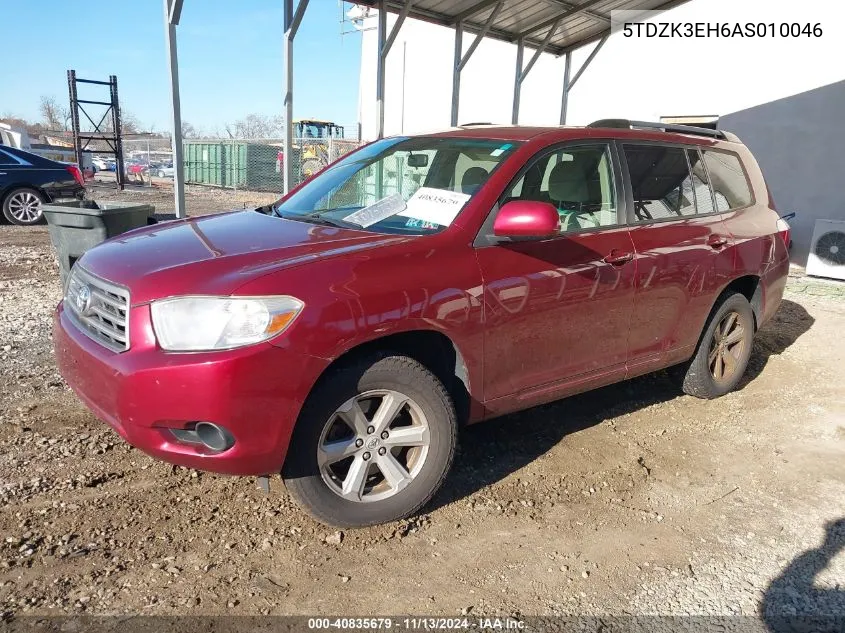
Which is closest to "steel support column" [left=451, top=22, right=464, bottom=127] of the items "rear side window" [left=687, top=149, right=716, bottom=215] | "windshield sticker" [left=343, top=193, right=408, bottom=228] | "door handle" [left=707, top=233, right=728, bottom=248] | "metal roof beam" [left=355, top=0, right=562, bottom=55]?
"metal roof beam" [left=355, top=0, right=562, bottom=55]

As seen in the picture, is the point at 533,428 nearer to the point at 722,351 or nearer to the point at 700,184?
the point at 722,351

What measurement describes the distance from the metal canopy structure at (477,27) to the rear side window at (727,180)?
5752mm

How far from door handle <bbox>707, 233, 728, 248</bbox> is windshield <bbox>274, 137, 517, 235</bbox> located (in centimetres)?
161

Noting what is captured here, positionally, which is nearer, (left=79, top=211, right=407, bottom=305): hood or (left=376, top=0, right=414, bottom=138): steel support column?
(left=79, top=211, right=407, bottom=305): hood

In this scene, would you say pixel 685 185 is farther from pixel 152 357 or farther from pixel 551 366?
pixel 152 357

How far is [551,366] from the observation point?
337cm

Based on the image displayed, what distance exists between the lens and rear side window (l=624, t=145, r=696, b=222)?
386 cm

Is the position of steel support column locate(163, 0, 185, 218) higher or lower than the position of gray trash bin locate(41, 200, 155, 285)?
higher

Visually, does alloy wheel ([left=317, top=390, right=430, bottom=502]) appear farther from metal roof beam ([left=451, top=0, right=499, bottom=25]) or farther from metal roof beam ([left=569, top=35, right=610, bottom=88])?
metal roof beam ([left=569, top=35, right=610, bottom=88])

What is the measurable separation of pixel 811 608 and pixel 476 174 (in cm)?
243

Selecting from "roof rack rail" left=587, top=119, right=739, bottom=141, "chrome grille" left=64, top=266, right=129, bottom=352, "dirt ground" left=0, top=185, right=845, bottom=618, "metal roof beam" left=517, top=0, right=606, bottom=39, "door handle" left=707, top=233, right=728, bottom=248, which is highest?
"metal roof beam" left=517, top=0, right=606, bottom=39

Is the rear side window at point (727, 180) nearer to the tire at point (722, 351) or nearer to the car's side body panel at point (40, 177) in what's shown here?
the tire at point (722, 351)

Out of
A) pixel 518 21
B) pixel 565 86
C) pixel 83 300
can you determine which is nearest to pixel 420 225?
pixel 83 300

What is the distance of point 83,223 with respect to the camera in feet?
17.7
